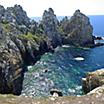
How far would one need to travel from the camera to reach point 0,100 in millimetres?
28781

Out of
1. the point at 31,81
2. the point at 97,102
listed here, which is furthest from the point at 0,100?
the point at 31,81

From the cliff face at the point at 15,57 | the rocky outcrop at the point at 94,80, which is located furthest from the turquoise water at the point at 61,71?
the rocky outcrop at the point at 94,80

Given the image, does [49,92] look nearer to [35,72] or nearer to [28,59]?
[35,72]

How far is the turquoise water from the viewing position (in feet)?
311

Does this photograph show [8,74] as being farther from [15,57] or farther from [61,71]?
[61,71]

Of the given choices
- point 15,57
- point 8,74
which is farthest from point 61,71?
point 8,74

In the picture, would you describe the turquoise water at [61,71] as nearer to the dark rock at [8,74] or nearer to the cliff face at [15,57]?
the dark rock at [8,74]

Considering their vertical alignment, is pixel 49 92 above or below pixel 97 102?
below

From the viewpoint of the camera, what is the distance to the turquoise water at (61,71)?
311 ft

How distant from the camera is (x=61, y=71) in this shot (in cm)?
12150

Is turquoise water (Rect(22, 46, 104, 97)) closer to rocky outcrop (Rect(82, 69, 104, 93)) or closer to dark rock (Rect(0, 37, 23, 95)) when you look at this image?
dark rock (Rect(0, 37, 23, 95))

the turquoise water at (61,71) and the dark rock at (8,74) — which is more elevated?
the dark rock at (8,74)

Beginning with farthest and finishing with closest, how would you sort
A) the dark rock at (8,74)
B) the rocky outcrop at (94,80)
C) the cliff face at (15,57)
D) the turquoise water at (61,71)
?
the turquoise water at (61,71) → the cliff face at (15,57) → the dark rock at (8,74) → the rocky outcrop at (94,80)

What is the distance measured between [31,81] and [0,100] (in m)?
76.9
